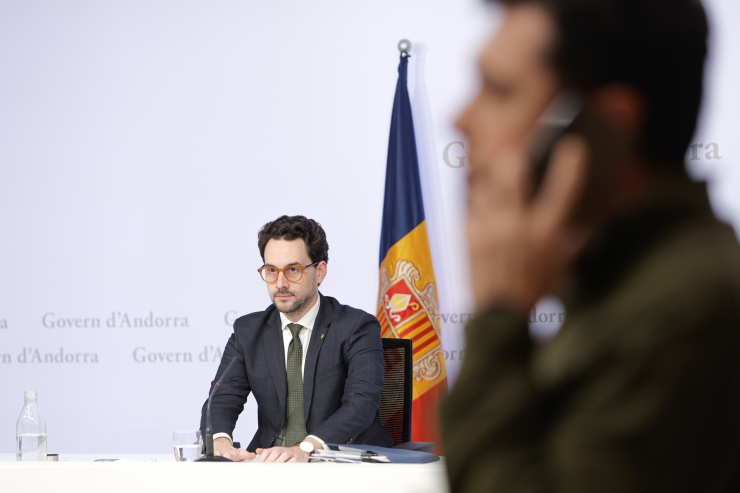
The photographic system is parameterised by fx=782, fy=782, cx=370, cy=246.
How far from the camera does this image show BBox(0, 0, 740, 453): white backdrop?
486cm

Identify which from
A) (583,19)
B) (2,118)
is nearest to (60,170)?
(2,118)

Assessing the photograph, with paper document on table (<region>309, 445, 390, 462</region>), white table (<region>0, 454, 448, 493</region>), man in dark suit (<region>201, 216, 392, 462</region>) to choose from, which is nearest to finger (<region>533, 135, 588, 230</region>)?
white table (<region>0, 454, 448, 493</region>)

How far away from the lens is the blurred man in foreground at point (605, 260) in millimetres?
443

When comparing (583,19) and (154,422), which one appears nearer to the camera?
(583,19)

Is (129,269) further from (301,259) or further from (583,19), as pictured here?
(583,19)

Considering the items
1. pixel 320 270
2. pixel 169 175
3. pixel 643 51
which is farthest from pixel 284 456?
pixel 169 175

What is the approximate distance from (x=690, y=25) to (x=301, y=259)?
313 cm

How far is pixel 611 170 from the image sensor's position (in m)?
0.50

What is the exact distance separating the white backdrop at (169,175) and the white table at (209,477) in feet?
7.49

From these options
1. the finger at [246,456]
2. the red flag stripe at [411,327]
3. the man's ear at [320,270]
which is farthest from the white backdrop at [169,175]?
the finger at [246,456]

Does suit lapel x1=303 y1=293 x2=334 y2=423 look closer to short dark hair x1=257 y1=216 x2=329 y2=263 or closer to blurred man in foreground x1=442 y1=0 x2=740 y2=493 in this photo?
short dark hair x1=257 y1=216 x2=329 y2=263

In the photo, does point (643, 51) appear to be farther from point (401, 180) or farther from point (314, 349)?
point (401, 180)

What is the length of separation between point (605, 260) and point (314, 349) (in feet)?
10.0

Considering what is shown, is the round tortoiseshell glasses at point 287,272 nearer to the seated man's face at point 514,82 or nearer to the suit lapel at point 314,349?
the suit lapel at point 314,349
